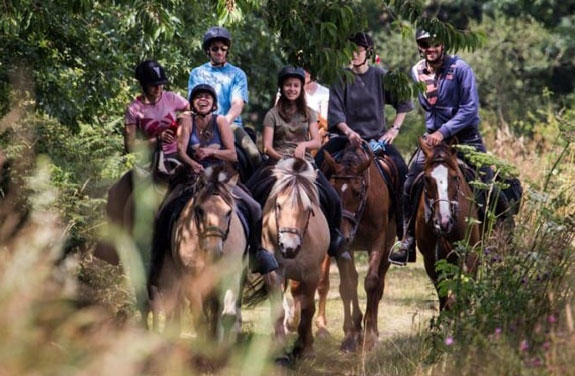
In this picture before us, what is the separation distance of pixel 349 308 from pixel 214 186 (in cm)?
349

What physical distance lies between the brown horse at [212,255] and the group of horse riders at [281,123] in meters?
0.45

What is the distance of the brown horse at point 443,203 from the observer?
1288cm

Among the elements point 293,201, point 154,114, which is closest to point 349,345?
point 293,201

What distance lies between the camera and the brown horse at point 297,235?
39.7 feet

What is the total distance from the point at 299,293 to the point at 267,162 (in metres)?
1.45

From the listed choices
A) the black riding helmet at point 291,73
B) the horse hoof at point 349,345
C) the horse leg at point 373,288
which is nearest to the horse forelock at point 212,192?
the black riding helmet at point 291,73

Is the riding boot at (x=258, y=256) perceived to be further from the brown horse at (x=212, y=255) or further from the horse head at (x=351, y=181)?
the horse head at (x=351, y=181)

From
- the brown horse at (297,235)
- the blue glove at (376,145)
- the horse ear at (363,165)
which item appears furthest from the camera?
the blue glove at (376,145)

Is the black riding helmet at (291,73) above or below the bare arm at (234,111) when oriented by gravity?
above

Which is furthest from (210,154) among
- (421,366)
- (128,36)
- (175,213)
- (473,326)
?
(128,36)

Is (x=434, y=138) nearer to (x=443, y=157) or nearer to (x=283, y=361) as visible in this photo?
(x=443, y=157)

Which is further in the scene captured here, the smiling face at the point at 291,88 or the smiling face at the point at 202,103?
the smiling face at the point at 291,88

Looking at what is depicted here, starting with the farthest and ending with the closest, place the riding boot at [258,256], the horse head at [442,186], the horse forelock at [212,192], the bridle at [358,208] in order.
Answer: the bridle at [358,208] < the horse head at [442,186] < the riding boot at [258,256] < the horse forelock at [212,192]

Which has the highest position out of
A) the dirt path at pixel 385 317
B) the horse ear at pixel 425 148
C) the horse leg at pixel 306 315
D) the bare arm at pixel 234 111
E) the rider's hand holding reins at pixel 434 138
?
the bare arm at pixel 234 111
